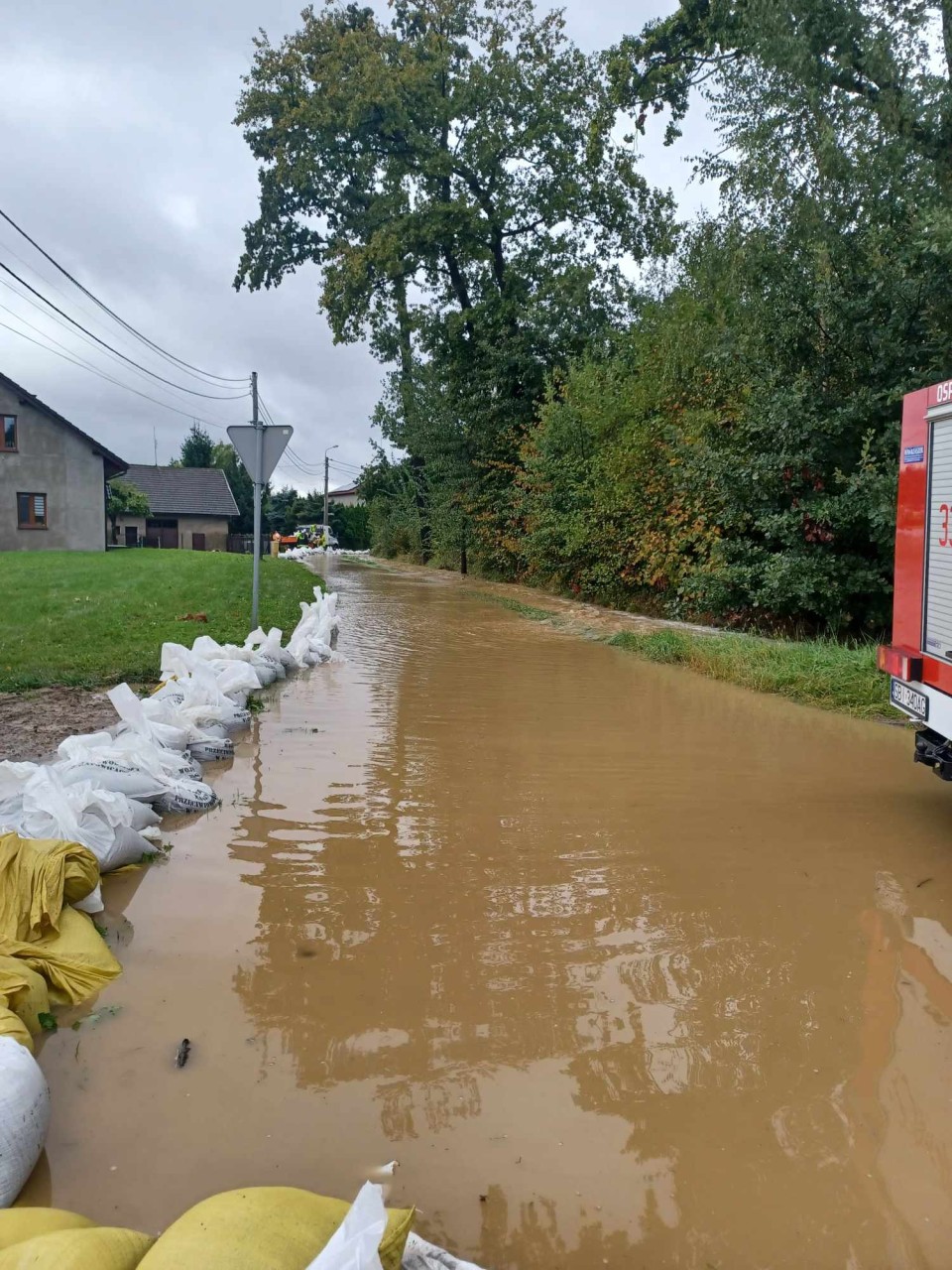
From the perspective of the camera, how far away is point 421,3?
27.1m

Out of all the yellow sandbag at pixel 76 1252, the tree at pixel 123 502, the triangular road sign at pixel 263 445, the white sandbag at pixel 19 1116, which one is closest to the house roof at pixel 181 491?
A: the tree at pixel 123 502

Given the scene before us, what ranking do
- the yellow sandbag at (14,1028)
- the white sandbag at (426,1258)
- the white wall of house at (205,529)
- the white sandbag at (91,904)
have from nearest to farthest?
the white sandbag at (426,1258) → the yellow sandbag at (14,1028) → the white sandbag at (91,904) → the white wall of house at (205,529)

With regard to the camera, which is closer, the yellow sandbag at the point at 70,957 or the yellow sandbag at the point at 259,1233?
the yellow sandbag at the point at 259,1233

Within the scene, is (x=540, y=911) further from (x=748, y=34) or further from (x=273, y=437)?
(x=748, y=34)

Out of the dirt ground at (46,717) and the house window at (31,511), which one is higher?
the house window at (31,511)

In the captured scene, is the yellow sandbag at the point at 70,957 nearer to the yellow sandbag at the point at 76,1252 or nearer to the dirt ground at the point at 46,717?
the yellow sandbag at the point at 76,1252

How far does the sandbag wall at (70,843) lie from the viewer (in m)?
2.34

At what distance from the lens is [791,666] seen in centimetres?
955

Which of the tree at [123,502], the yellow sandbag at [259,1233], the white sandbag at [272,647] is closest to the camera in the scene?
the yellow sandbag at [259,1233]

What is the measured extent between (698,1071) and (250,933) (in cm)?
175

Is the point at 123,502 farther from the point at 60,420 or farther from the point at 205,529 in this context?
the point at 60,420

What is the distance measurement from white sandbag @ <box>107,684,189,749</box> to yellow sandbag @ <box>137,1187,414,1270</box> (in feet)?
11.8

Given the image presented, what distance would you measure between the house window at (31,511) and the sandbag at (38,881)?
1438 inches

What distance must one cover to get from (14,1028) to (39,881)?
0.91m
